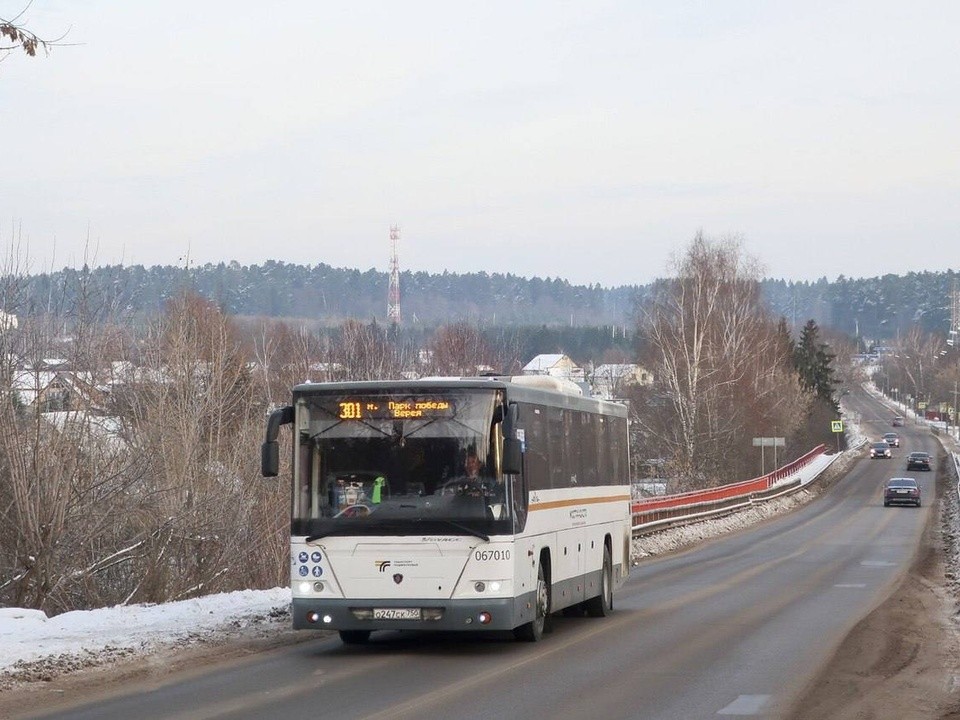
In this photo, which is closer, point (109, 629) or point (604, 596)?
point (109, 629)

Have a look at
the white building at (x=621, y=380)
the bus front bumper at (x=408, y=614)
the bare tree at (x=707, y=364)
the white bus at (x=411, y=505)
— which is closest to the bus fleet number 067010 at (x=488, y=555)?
the white bus at (x=411, y=505)

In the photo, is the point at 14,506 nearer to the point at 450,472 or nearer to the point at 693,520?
the point at 450,472

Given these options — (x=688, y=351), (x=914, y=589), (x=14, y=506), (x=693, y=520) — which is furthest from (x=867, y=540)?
(x=14, y=506)

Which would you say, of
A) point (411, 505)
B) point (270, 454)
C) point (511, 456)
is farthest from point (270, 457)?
point (511, 456)

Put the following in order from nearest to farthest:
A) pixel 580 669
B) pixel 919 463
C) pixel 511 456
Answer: pixel 580 669, pixel 511 456, pixel 919 463

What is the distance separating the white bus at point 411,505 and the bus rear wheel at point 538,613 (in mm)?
242

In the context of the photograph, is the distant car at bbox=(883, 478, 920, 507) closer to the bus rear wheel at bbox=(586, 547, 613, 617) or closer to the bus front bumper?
the bus rear wheel at bbox=(586, 547, 613, 617)

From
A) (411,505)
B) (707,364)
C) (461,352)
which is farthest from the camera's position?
(461,352)

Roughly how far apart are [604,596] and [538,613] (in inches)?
156

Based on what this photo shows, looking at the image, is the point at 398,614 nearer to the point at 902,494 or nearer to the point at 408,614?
the point at 408,614

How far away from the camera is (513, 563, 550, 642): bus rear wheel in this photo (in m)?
15.9

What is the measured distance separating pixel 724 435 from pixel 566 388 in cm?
5283

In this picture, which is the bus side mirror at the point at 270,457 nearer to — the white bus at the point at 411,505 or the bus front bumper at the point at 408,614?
the white bus at the point at 411,505

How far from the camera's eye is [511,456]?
557 inches
